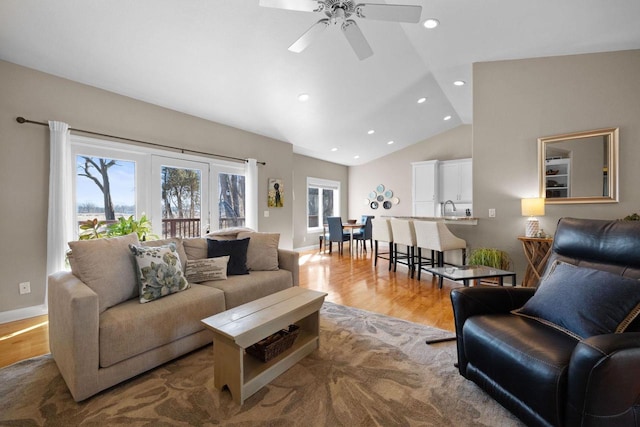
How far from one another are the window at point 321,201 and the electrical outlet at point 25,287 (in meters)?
5.42

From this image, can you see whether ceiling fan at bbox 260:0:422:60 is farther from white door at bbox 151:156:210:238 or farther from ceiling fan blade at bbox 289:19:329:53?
white door at bbox 151:156:210:238

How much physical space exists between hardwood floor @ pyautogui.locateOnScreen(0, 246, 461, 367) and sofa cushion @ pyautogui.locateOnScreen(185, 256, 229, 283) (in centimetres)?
118

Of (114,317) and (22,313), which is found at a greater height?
(114,317)

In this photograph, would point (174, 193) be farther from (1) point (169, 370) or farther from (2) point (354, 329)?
(2) point (354, 329)

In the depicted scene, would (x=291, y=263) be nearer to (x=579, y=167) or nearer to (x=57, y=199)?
(x=57, y=199)

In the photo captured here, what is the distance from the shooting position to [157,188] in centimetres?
389

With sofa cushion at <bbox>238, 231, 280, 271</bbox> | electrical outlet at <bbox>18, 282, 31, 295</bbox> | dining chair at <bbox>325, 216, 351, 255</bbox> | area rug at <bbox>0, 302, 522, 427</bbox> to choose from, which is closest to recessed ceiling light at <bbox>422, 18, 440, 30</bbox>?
sofa cushion at <bbox>238, 231, 280, 271</bbox>

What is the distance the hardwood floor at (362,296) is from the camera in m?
2.35

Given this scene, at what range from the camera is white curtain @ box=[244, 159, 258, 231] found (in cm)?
505

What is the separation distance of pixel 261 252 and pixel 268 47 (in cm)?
231

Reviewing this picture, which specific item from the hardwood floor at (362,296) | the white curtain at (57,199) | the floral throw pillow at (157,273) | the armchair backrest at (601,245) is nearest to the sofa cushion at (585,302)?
the armchair backrest at (601,245)

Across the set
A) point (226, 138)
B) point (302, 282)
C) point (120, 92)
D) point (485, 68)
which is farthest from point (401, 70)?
point (120, 92)

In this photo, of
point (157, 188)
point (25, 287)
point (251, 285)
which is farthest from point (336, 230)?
point (25, 287)

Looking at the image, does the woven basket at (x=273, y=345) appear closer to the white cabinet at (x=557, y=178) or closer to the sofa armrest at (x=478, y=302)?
the sofa armrest at (x=478, y=302)
